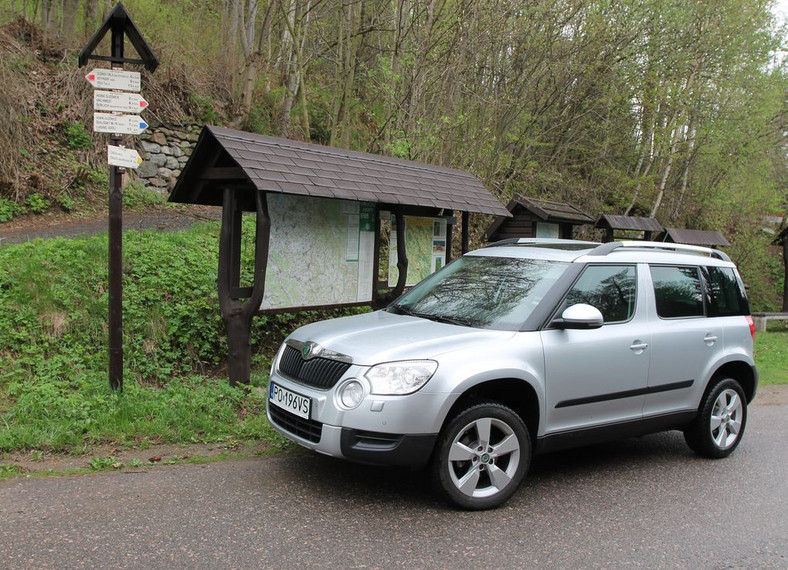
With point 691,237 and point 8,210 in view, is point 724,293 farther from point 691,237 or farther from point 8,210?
point 8,210

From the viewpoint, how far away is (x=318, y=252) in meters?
7.58

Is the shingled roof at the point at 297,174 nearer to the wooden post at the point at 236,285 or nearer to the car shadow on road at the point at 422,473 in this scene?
the wooden post at the point at 236,285

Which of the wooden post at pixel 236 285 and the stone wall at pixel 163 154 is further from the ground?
the stone wall at pixel 163 154

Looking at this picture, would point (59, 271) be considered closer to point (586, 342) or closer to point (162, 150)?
point (586, 342)

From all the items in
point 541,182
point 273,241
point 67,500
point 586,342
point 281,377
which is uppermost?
point 541,182

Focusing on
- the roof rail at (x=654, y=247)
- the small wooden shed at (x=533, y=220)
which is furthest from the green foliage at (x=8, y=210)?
the roof rail at (x=654, y=247)

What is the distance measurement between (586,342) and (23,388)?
17.0 feet

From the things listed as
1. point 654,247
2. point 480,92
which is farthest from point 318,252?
point 480,92

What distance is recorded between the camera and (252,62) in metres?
17.8

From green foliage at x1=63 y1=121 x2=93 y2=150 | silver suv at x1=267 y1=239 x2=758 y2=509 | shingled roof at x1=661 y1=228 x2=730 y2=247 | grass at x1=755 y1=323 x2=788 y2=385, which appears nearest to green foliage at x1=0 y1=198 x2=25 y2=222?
green foliage at x1=63 y1=121 x2=93 y2=150

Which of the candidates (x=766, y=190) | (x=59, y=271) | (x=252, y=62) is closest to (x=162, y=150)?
(x=252, y=62)

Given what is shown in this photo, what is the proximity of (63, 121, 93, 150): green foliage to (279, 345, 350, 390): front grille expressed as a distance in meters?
12.2

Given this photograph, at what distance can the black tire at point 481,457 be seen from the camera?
4238mm

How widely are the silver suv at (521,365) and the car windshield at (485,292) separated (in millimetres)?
15
